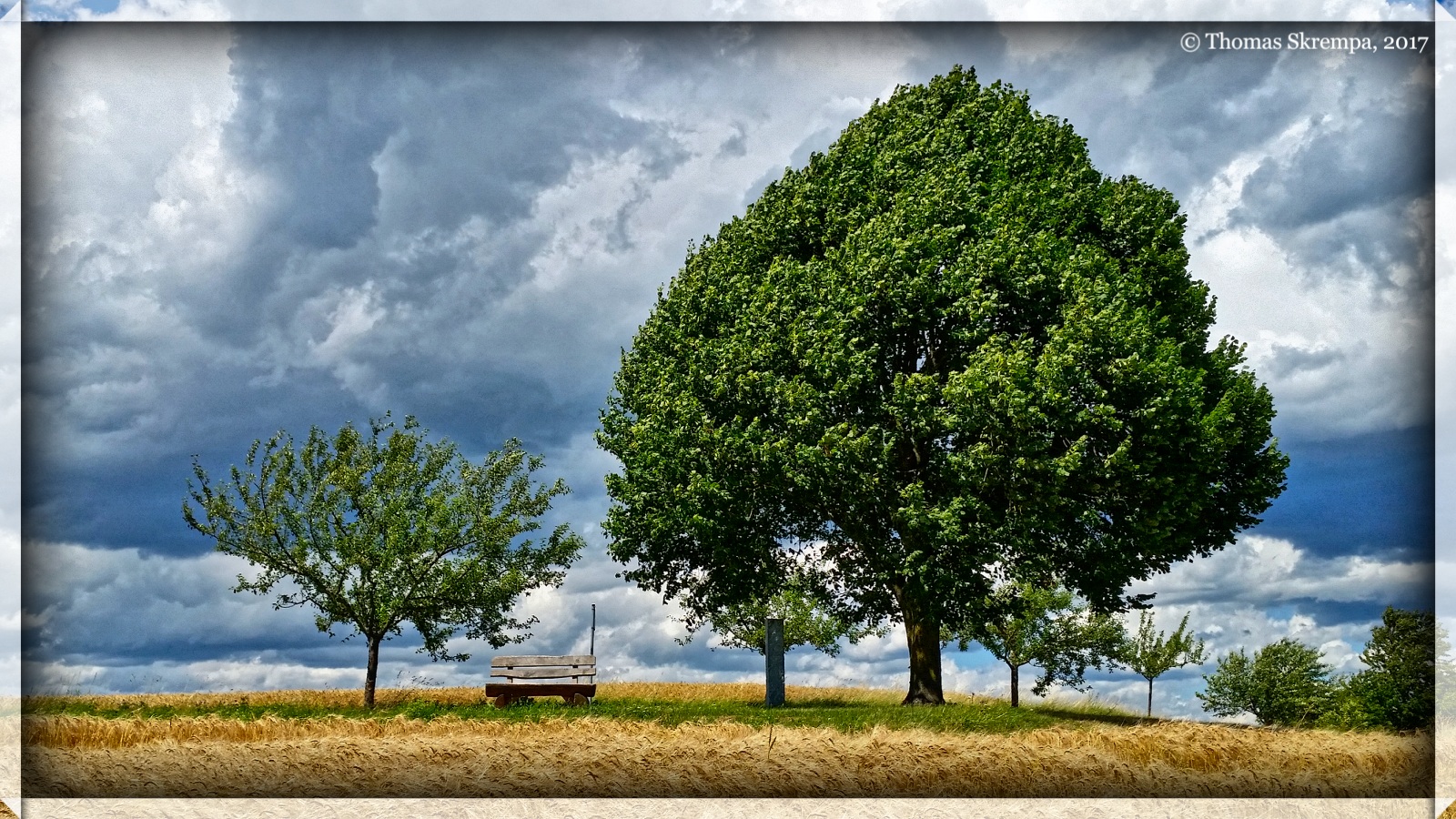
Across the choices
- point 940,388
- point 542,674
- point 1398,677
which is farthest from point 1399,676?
point 542,674

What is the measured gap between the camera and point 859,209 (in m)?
23.8

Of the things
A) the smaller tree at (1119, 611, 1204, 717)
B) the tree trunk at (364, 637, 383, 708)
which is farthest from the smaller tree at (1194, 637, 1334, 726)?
the tree trunk at (364, 637, 383, 708)

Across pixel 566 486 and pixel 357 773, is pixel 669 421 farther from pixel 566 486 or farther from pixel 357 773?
pixel 357 773

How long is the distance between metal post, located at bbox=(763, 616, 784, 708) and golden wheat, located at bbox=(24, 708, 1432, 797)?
878 centimetres

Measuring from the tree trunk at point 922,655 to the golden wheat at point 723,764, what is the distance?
8567 millimetres

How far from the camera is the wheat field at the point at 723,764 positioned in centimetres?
1397

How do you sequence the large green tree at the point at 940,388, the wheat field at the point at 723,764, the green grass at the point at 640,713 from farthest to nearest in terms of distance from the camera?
the large green tree at the point at 940,388 < the green grass at the point at 640,713 < the wheat field at the point at 723,764

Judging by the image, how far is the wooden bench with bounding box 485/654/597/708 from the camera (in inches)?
1037

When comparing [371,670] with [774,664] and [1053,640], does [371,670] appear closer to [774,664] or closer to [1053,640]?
[774,664]

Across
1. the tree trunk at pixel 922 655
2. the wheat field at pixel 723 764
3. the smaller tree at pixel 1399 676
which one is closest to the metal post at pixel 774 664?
the tree trunk at pixel 922 655

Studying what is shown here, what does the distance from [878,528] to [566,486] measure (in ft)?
27.7

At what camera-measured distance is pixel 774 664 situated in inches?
993

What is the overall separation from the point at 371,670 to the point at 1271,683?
25.1m

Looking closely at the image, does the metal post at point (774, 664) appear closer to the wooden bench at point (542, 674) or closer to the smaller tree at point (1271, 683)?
the wooden bench at point (542, 674)
